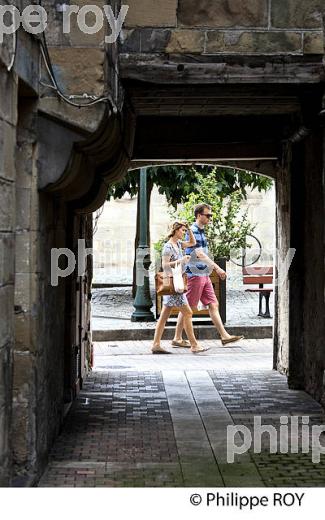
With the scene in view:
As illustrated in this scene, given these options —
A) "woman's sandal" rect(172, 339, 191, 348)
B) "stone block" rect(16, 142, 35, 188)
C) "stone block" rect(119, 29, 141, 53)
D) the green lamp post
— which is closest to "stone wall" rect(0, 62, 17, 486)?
"stone block" rect(16, 142, 35, 188)

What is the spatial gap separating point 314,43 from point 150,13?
1.23 meters

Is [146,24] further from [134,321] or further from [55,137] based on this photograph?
[134,321]

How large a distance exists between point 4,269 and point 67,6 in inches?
89.3

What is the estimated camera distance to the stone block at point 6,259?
4.79m

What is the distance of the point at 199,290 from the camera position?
1284 cm

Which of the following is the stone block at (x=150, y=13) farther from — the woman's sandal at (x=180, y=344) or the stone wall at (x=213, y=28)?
the woman's sandal at (x=180, y=344)

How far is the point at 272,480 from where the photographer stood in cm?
597

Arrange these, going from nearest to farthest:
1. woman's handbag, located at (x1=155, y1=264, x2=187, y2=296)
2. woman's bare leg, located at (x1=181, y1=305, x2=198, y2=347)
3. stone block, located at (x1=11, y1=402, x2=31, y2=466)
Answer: stone block, located at (x1=11, y1=402, x2=31, y2=466) < woman's handbag, located at (x1=155, y1=264, x2=187, y2=296) < woman's bare leg, located at (x1=181, y1=305, x2=198, y2=347)

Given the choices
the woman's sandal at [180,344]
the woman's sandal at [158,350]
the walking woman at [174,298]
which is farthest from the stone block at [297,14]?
the woman's sandal at [180,344]

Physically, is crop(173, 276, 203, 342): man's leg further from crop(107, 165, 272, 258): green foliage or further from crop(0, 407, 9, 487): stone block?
crop(0, 407, 9, 487): stone block

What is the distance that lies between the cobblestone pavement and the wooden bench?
0.22 meters

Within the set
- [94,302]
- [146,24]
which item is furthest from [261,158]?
[94,302]

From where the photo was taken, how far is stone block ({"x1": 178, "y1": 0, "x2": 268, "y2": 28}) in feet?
22.4

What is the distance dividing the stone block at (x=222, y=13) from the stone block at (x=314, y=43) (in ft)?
1.09
